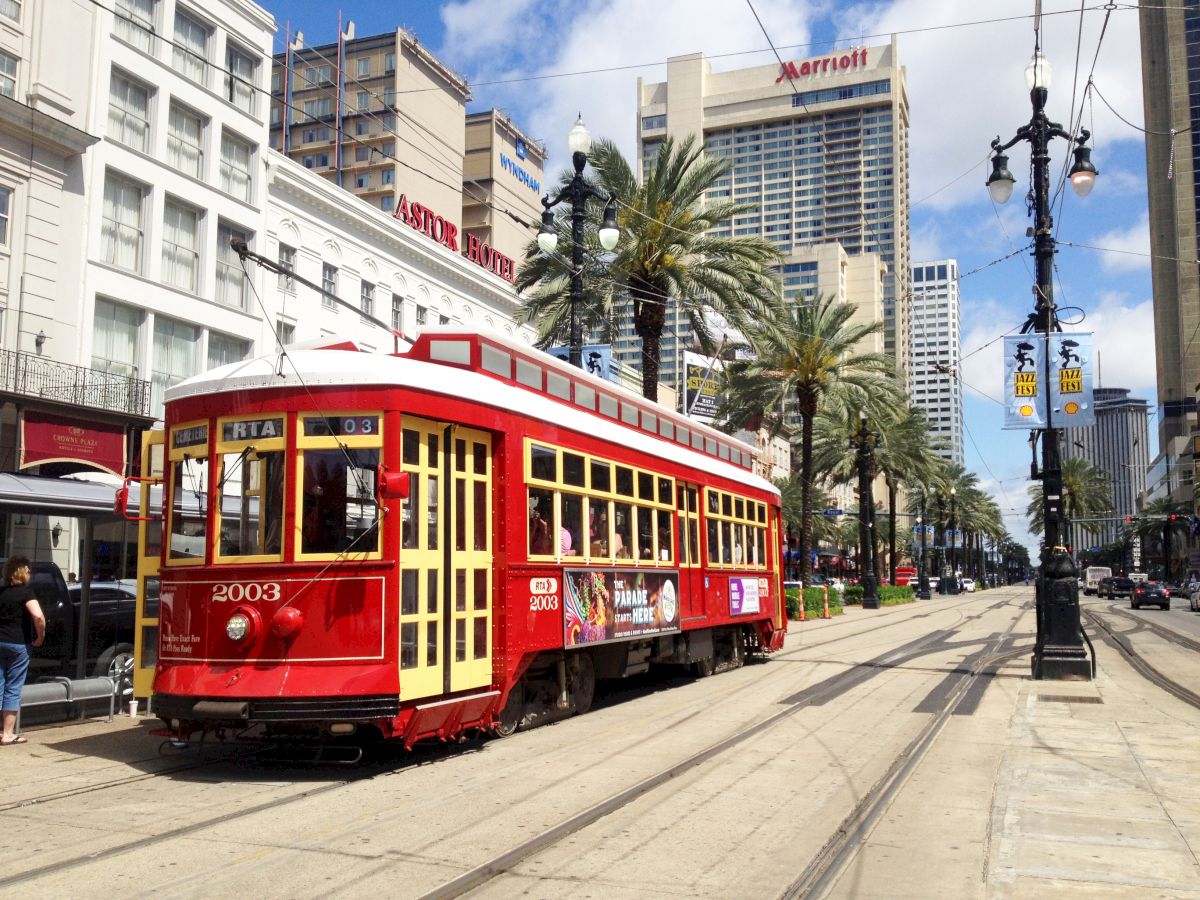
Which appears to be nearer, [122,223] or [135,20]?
[122,223]

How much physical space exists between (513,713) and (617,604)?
225 centimetres

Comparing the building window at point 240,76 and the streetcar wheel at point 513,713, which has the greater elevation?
the building window at point 240,76

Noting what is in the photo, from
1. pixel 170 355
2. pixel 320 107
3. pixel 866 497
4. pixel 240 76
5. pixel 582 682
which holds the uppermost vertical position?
pixel 320 107

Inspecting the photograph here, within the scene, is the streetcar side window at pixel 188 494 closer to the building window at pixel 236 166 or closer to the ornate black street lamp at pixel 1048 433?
the ornate black street lamp at pixel 1048 433

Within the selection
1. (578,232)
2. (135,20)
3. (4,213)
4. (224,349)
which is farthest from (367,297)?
(578,232)

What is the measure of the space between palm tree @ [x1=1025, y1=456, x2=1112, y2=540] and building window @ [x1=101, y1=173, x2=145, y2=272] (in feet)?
218

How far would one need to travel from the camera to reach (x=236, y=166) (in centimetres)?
3209

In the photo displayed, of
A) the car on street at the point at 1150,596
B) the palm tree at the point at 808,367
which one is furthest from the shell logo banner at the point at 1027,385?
the car on street at the point at 1150,596

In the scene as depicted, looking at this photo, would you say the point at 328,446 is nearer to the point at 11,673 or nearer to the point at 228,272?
the point at 11,673

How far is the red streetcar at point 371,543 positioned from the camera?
28.5 feet

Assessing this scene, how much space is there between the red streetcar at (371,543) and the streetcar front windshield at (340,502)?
0.04 ft

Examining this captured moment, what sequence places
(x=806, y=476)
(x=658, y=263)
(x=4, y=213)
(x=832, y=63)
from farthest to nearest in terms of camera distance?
(x=832, y=63) → (x=806, y=476) → (x=658, y=263) → (x=4, y=213)

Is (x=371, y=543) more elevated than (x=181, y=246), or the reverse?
(x=181, y=246)

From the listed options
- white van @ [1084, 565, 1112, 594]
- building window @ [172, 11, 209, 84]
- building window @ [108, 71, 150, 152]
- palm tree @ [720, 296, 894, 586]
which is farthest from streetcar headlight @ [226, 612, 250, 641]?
white van @ [1084, 565, 1112, 594]
